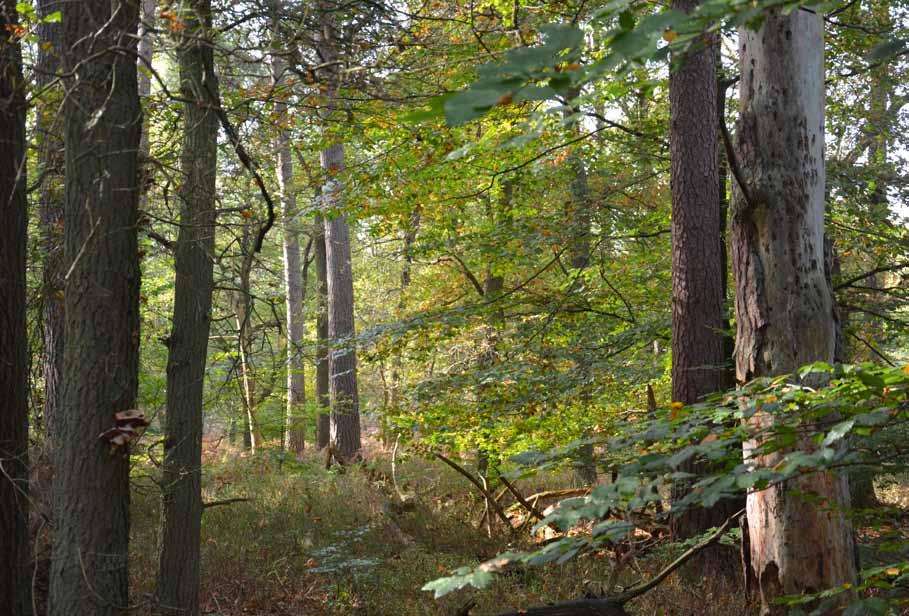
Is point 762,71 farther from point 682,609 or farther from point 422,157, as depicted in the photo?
point 422,157

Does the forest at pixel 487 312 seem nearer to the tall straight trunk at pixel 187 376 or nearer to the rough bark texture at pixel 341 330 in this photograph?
the tall straight trunk at pixel 187 376

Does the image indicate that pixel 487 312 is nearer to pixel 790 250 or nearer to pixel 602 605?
pixel 790 250

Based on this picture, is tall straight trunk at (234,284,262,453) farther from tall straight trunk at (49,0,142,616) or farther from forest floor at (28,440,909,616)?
forest floor at (28,440,909,616)

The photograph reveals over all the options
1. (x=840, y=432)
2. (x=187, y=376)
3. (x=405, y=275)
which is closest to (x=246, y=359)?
(x=187, y=376)

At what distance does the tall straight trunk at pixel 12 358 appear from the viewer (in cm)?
534

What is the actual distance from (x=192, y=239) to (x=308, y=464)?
10343 millimetres

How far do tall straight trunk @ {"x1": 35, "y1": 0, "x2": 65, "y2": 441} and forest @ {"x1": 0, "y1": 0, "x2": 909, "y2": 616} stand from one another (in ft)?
0.18

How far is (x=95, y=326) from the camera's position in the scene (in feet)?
15.6

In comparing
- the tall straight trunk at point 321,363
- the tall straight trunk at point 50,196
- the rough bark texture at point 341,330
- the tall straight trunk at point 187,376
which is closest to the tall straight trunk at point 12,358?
the tall straight trunk at point 50,196

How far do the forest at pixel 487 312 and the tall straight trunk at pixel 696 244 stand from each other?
3 cm

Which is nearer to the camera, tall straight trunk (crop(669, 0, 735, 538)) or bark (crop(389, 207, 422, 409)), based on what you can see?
tall straight trunk (crop(669, 0, 735, 538))

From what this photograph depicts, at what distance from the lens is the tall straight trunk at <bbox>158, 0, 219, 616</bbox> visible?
6.32 meters

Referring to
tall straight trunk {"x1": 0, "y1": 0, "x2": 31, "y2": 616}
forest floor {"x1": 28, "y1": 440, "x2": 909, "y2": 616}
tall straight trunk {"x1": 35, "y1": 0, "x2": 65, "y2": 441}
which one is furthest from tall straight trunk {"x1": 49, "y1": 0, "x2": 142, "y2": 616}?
forest floor {"x1": 28, "y1": 440, "x2": 909, "y2": 616}

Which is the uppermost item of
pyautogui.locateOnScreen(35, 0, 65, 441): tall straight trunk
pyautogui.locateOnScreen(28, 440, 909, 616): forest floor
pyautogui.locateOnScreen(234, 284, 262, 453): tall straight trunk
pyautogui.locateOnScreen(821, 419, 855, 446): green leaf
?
pyautogui.locateOnScreen(35, 0, 65, 441): tall straight trunk
